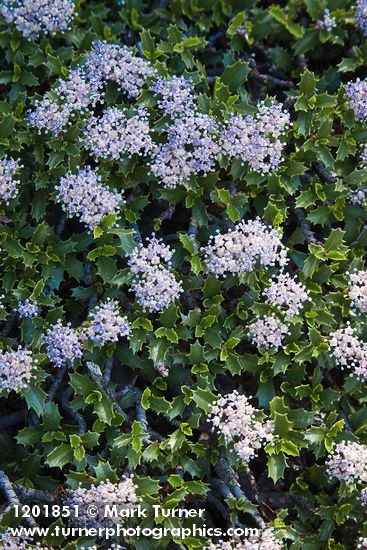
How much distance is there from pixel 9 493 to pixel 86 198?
1565 millimetres

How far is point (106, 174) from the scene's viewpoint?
4.00 meters

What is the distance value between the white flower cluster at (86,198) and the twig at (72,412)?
92 cm

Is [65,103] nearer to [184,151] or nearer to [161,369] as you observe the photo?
[184,151]

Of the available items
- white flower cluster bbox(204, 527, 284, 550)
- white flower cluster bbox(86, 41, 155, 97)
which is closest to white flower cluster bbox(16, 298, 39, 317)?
white flower cluster bbox(86, 41, 155, 97)

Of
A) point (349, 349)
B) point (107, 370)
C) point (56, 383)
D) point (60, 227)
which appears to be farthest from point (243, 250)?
point (56, 383)

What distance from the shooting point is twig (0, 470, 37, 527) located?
3693 mm

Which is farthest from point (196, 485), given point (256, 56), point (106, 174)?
point (256, 56)

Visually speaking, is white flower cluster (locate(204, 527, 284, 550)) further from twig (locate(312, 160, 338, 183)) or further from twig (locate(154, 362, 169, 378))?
twig (locate(312, 160, 338, 183))

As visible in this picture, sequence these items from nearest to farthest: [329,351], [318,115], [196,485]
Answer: [196,485] → [329,351] → [318,115]

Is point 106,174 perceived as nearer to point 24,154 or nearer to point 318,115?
point 24,154

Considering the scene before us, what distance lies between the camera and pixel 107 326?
3.75 m

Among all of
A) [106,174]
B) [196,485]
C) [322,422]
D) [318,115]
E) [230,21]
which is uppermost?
[230,21]

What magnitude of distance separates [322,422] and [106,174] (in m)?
1.77

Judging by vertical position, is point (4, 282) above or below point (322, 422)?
above
